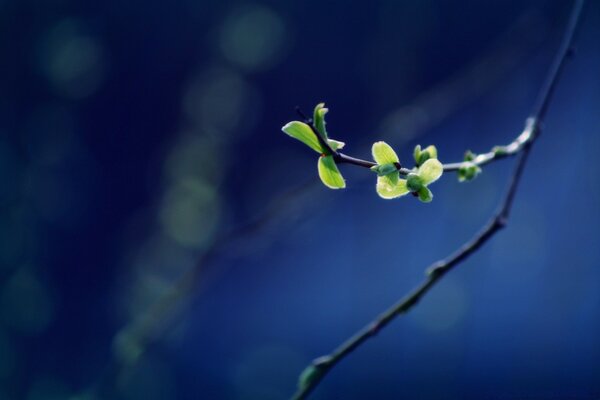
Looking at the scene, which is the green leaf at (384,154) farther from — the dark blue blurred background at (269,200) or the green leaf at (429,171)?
the dark blue blurred background at (269,200)

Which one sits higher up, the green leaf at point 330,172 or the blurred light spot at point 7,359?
the blurred light spot at point 7,359

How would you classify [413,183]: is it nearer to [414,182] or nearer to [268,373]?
[414,182]

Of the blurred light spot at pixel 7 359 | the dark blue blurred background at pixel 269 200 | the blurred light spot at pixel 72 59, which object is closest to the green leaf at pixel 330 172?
the dark blue blurred background at pixel 269 200

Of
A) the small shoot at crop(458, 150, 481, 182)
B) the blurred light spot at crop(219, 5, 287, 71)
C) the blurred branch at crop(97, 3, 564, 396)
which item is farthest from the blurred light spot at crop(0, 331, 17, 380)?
the small shoot at crop(458, 150, 481, 182)

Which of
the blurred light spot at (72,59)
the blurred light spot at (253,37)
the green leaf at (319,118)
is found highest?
the blurred light spot at (253,37)

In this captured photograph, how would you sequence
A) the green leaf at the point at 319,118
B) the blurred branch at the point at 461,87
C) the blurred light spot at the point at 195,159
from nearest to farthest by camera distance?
1. the green leaf at the point at 319,118
2. the blurred branch at the point at 461,87
3. the blurred light spot at the point at 195,159

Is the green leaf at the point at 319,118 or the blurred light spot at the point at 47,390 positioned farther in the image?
the blurred light spot at the point at 47,390
